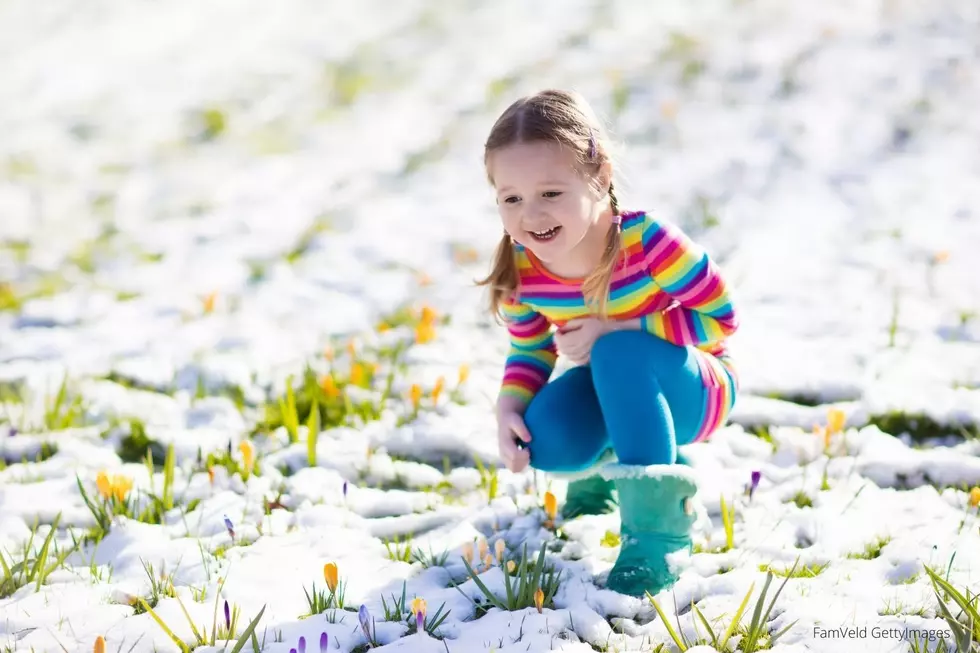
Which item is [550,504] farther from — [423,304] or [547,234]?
[423,304]

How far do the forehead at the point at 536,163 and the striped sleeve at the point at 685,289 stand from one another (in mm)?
336

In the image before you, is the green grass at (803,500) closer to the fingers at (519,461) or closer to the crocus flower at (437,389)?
the fingers at (519,461)

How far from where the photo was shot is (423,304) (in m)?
4.96

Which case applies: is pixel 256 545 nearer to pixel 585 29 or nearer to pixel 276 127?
pixel 276 127

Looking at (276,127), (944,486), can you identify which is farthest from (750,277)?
(276,127)

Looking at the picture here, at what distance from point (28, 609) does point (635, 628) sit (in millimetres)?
1654

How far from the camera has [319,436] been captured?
3.69 meters

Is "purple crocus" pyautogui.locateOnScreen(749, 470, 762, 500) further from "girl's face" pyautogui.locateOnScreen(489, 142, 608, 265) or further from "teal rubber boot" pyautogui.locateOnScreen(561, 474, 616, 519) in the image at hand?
"girl's face" pyautogui.locateOnScreen(489, 142, 608, 265)

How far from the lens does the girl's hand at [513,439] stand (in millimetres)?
2730

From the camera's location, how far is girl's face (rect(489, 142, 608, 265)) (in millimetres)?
2502

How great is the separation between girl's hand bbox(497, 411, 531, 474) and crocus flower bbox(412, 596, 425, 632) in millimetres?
507

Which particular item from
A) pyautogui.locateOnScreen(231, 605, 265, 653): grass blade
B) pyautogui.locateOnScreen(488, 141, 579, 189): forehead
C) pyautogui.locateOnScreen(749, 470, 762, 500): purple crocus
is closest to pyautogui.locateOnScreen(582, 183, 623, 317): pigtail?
pyautogui.locateOnScreen(488, 141, 579, 189): forehead

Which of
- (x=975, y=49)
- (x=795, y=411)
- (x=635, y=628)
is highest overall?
(x=975, y=49)

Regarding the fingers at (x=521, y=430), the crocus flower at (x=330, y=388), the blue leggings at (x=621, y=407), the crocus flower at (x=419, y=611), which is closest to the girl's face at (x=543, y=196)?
the blue leggings at (x=621, y=407)
